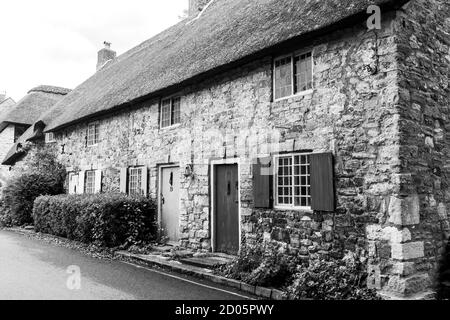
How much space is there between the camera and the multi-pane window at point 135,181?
38.3 ft

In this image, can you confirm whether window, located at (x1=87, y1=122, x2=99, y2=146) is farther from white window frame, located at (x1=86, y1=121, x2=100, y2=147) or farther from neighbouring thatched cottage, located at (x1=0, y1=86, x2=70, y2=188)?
neighbouring thatched cottage, located at (x1=0, y1=86, x2=70, y2=188)

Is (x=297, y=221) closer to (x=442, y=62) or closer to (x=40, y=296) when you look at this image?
(x=442, y=62)

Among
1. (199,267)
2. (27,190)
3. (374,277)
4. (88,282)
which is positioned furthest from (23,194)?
(374,277)

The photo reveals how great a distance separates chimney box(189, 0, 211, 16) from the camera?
16625mm

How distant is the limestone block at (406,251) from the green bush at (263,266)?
178cm

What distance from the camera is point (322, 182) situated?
21.4 ft

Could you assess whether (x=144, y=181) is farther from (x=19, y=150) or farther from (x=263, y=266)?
(x=19, y=150)

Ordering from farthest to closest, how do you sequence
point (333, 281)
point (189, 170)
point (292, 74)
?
point (189, 170) < point (292, 74) < point (333, 281)

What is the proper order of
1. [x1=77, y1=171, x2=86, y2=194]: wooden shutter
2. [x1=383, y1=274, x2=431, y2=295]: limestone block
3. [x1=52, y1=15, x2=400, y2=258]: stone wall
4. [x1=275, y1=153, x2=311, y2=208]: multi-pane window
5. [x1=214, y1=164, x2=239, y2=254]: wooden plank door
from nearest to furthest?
[x1=383, y1=274, x2=431, y2=295]: limestone block, [x1=52, y1=15, x2=400, y2=258]: stone wall, [x1=275, y1=153, x2=311, y2=208]: multi-pane window, [x1=214, y1=164, x2=239, y2=254]: wooden plank door, [x1=77, y1=171, x2=86, y2=194]: wooden shutter

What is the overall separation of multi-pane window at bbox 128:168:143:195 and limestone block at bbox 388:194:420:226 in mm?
7739

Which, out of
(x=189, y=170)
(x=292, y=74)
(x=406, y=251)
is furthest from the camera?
(x=189, y=170)

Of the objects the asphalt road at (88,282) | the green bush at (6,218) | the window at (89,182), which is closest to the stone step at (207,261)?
the asphalt road at (88,282)

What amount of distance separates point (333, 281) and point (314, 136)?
257 centimetres

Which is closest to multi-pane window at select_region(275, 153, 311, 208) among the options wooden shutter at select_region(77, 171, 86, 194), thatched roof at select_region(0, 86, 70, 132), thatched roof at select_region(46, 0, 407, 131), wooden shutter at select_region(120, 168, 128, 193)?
thatched roof at select_region(46, 0, 407, 131)
